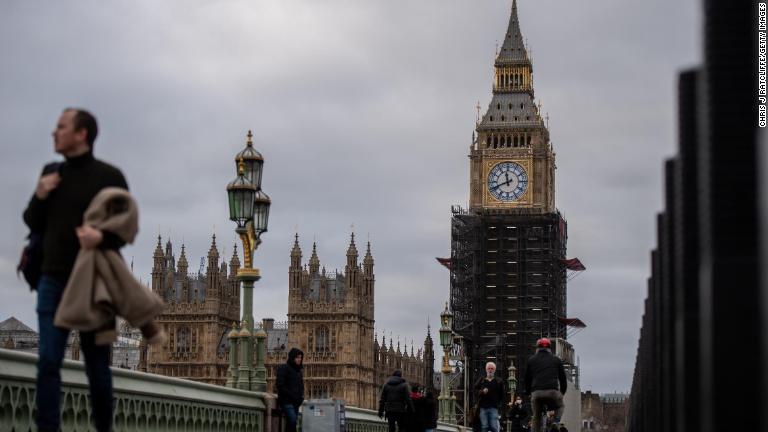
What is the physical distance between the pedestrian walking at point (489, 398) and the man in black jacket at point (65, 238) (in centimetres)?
1440

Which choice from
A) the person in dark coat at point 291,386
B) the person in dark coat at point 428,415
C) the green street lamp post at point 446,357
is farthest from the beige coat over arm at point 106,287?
the green street lamp post at point 446,357

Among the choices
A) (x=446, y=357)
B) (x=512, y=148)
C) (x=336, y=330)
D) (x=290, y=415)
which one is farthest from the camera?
(x=336, y=330)

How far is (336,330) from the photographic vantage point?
393ft

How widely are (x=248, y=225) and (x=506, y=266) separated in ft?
274

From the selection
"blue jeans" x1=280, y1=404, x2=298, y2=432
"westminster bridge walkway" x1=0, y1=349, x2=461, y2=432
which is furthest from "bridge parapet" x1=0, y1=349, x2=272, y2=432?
"blue jeans" x1=280, y1=404, x2=298, y2=432

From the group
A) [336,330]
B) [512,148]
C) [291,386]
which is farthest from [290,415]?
[336,330]

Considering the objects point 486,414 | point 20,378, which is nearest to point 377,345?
point 486,414

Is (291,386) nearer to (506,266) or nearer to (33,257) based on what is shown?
(33,257)

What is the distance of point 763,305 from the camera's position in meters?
4.21

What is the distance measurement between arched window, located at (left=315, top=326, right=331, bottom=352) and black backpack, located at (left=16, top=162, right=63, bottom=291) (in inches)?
4400

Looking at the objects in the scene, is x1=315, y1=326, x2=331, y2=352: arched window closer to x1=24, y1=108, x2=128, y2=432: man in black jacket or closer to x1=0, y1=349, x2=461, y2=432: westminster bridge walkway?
x1=0, y1=349, x2=461, y2=432: westminster bridge walkway

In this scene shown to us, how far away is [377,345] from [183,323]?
53.9 ft

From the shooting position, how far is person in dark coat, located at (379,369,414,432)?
69.6ft

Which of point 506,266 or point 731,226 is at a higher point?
point 506,266
